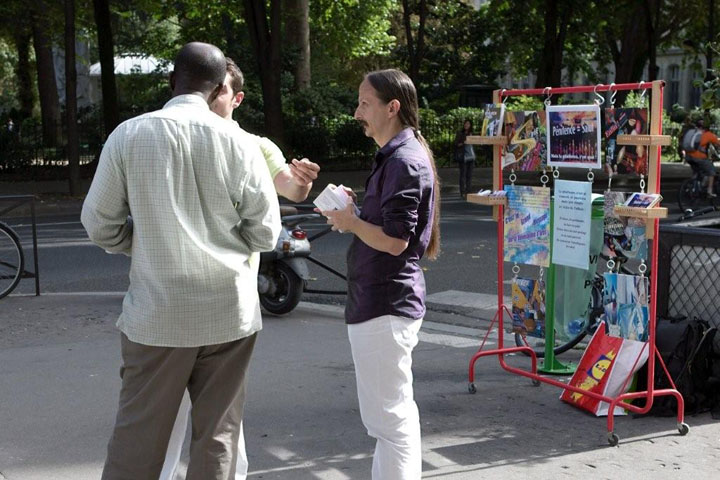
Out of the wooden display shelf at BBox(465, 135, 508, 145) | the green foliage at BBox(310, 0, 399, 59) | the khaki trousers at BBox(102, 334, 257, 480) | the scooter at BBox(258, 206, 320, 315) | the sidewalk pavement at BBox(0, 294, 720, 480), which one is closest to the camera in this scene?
the khaki trousers at BBox(102, 334, 257, 480)

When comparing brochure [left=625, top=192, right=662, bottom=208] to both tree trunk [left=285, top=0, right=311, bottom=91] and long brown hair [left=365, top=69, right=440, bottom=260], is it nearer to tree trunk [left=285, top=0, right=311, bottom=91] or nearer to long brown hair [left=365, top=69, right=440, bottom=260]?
long brown hair [left=365, top=69, right=440, bottom=260]

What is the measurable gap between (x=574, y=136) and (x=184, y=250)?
2910 mm

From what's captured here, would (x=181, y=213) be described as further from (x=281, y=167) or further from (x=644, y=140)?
Answer: (x=644, y=140)

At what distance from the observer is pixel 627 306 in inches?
209

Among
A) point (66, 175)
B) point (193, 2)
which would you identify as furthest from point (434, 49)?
point (66, 175)

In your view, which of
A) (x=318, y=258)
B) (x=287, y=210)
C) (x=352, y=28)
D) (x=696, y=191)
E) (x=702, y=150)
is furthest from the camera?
(x=352, y=28)

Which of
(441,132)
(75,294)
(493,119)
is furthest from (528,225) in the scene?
(441,132)

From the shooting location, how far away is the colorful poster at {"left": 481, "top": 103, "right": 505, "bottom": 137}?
19.4 feet

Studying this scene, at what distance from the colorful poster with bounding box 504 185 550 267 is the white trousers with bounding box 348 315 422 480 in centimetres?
224

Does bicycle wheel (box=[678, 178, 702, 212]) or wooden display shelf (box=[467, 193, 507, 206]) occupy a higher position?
wooden display shelf (box=[467, 193, 507, 206])

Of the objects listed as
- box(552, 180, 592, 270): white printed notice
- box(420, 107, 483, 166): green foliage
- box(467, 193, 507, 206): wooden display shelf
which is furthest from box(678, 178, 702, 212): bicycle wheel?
box(552, 180, 592, 270): white printed notice

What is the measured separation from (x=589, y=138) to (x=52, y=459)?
3216 mm

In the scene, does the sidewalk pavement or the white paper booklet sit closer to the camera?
the white paper booklet

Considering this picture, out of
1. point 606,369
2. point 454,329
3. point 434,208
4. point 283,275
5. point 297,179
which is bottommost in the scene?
point 454,329
